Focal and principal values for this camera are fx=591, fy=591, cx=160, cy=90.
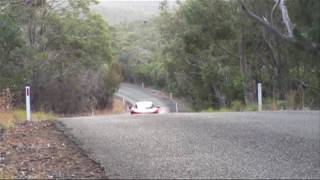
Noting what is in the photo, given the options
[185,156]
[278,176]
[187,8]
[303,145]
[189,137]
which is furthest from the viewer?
[187,8]

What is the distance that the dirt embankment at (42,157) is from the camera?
8.09 meters

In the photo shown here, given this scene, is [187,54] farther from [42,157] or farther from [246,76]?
[42,157]

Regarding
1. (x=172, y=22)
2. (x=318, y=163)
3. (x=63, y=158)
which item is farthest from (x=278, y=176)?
(x=172, y=22)

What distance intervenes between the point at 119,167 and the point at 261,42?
2851 centimetres

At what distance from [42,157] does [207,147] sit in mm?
2726

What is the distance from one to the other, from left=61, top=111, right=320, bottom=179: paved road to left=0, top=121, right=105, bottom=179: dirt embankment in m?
0.27

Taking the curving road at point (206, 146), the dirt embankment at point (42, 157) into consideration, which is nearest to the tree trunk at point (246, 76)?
the curving road at point (206, 146)

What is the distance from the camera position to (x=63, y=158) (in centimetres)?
937

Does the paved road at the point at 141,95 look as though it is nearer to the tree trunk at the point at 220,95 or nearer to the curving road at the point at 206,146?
the tree trunk at the point at 220,95

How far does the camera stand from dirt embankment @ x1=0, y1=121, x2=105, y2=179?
809cm

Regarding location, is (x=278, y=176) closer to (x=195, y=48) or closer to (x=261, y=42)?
(x=261, y=42)

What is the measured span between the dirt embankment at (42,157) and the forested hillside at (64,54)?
27.0 meters

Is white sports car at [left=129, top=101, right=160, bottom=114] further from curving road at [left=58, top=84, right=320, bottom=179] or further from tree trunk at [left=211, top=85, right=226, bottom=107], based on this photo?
curving road at [left=58, top=84, right=320, bottom=179]

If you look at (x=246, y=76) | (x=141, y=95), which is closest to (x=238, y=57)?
(x=246, y=76)
